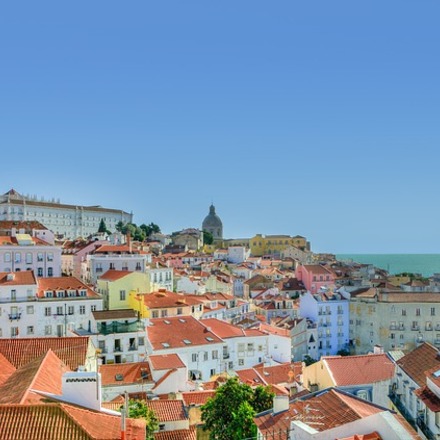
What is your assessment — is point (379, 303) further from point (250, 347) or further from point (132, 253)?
point (132, 253)

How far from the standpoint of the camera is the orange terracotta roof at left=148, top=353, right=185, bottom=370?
3481cm

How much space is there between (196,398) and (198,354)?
12.3 m

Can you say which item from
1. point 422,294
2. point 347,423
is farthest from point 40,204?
point 347,423

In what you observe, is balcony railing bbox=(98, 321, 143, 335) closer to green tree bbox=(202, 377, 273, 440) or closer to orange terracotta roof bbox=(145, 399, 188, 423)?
orange terracotta roof bbox=(145, 399, 188, 423)

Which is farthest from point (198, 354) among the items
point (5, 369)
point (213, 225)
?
point (213, 225)

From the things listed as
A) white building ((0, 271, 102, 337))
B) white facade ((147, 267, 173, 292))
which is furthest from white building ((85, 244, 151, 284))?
white building ((0, 271, 102, 337))

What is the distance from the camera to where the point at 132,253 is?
62375mm

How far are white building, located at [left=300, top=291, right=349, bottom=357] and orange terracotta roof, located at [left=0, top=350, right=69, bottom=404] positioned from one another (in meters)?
45.9

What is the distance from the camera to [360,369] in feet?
91.9

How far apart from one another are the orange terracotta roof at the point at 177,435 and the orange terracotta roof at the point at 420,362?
9.95 metres

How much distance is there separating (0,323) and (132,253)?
21805 millimetres

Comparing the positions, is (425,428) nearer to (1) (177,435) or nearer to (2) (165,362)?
(1) (177,435)

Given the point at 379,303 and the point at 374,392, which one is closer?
the point at 374,392

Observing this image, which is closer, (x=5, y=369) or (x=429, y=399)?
(x=429, y=399)
